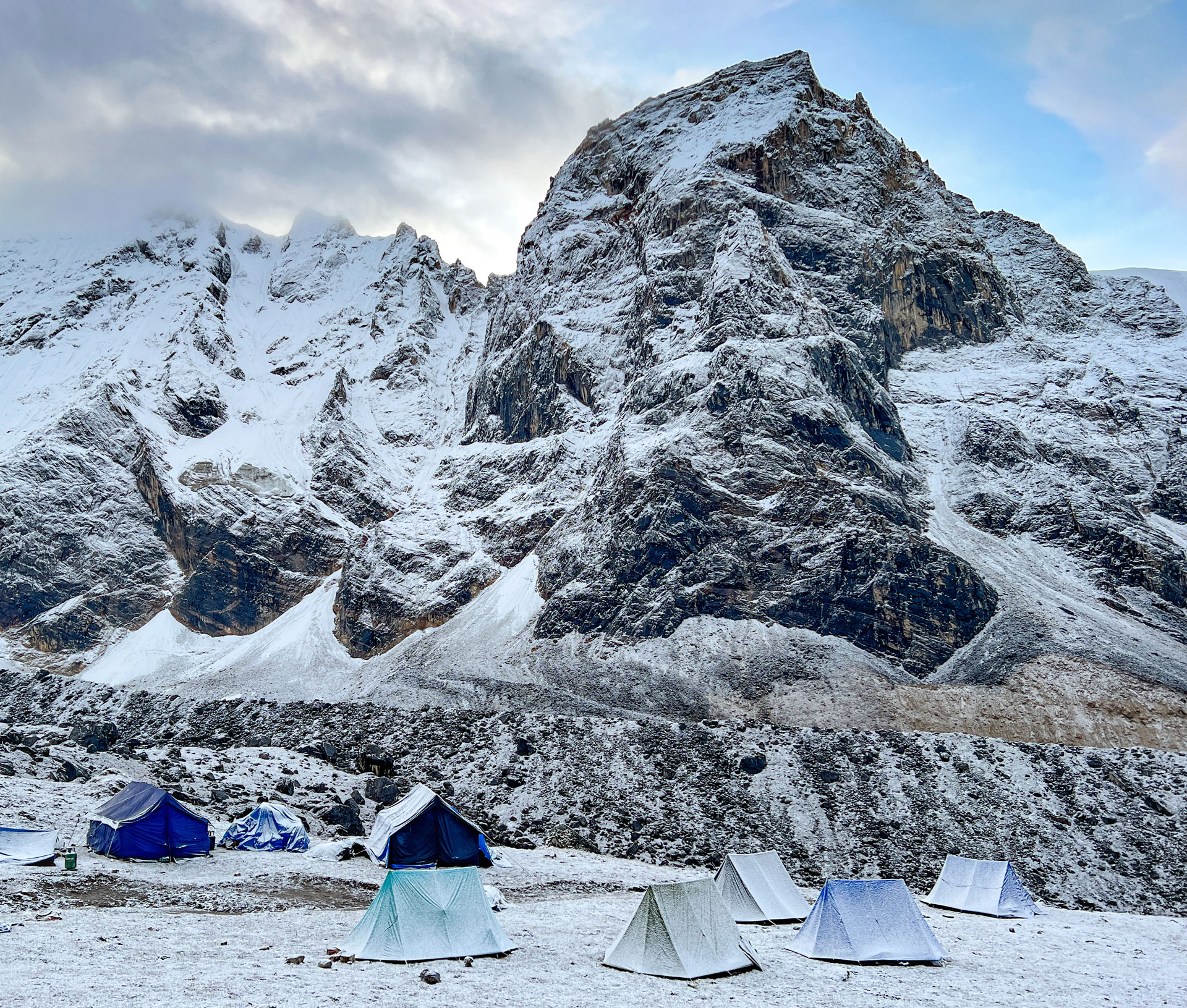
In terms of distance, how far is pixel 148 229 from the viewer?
19938cm

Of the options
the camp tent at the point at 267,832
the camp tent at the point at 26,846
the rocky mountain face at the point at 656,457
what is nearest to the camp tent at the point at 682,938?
the camp tent at the point at 26,846

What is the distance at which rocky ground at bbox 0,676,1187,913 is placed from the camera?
128 ft

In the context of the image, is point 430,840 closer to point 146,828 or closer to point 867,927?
point 146,828

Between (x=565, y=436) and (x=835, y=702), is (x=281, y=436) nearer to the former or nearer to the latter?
(x=565, y=436)

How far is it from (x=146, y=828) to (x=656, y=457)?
7717 cm

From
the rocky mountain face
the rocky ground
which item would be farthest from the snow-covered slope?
the rocky ground

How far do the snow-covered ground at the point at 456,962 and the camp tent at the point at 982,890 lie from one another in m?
1.15

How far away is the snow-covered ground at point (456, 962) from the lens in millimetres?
13984

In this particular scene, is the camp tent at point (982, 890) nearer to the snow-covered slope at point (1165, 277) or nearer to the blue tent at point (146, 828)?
the blue tent at point (146, 828)

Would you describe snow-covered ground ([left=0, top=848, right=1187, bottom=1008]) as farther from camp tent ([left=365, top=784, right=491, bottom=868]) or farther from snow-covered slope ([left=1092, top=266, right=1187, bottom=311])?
snow-covered slope ([left=1092, top=266, right=1187, bottom=311])

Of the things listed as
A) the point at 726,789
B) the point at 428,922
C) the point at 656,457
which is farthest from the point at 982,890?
the point at 656,457

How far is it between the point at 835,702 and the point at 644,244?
3479 inches

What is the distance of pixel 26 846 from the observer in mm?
23750

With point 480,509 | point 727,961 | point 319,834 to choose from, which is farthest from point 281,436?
point 727,961
